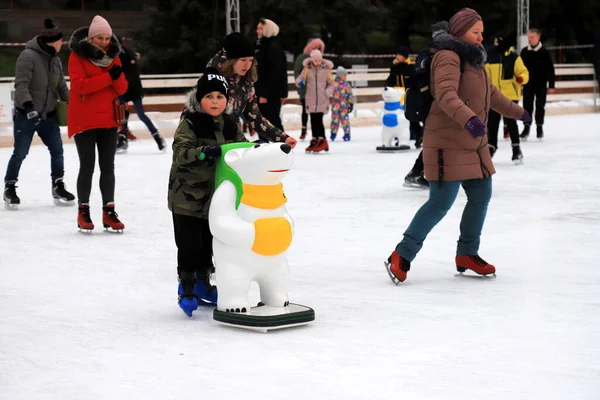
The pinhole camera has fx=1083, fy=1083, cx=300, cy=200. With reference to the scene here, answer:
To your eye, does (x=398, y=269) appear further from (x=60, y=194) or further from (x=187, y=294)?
(x=60, y=194)

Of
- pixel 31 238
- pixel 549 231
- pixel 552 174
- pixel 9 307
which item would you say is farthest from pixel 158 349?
pixel 552 174

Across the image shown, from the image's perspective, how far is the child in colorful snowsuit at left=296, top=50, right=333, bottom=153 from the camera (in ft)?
42.3

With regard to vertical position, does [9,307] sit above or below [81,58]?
below

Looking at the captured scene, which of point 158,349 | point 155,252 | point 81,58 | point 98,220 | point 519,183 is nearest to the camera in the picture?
point 158,349

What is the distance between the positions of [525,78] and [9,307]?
7455 mm

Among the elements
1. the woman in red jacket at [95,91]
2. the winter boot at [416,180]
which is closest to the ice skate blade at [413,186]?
the winter boot at [416,180]

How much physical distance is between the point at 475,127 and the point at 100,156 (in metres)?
2.75

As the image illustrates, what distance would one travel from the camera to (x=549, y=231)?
673 centimetres

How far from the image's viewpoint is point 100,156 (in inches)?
265

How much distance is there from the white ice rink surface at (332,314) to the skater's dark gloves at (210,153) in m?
0.67

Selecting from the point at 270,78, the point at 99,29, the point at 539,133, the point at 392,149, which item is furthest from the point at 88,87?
the point at 539,133

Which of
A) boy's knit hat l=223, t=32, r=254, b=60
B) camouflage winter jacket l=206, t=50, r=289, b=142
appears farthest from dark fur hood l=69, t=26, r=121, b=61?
boy's knit hat l=223, t=32, r=254, b=60

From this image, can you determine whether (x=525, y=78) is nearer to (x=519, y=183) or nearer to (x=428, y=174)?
(x=519, y=183)

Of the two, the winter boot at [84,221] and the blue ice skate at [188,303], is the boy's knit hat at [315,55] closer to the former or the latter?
the winter boot at [84,221]
